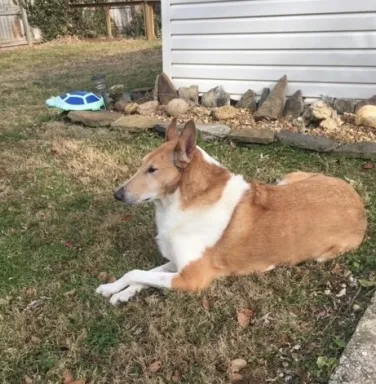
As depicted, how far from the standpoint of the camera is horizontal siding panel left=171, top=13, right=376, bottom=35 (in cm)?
630

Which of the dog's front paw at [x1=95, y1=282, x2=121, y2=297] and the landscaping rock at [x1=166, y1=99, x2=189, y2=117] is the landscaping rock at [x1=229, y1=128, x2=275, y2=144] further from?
the dog's front paw at [x1=95, y1=282, x2=121, y2=297]

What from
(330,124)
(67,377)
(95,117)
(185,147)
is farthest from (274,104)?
(67,377)

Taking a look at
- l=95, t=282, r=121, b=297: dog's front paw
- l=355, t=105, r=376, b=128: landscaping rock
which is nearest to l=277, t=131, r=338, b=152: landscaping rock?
l=355, t=105, r=376, b=128: landscaping rock

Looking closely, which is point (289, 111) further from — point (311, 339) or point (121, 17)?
point (121, 17)

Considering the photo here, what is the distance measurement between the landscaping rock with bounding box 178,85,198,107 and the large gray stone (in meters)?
5.26

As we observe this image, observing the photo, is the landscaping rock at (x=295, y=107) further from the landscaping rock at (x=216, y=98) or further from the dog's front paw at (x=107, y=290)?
the dog's front paw at (x=107, y=290)

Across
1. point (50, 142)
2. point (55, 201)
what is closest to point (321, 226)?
point (55, 201)

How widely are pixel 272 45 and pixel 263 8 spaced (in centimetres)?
51

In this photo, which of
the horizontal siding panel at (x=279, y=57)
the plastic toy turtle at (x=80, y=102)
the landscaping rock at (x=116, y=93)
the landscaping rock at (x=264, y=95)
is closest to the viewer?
the horizontal siding panel at (x=279, y=57)

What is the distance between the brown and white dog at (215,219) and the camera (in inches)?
129

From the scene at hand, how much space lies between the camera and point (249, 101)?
716 cm

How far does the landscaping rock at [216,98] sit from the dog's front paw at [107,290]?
14.8 feet

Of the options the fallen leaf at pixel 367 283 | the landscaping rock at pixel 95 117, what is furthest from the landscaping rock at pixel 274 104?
the fallen leaf at pixel 367 283

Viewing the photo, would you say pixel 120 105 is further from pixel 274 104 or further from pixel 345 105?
pixel 345 105
